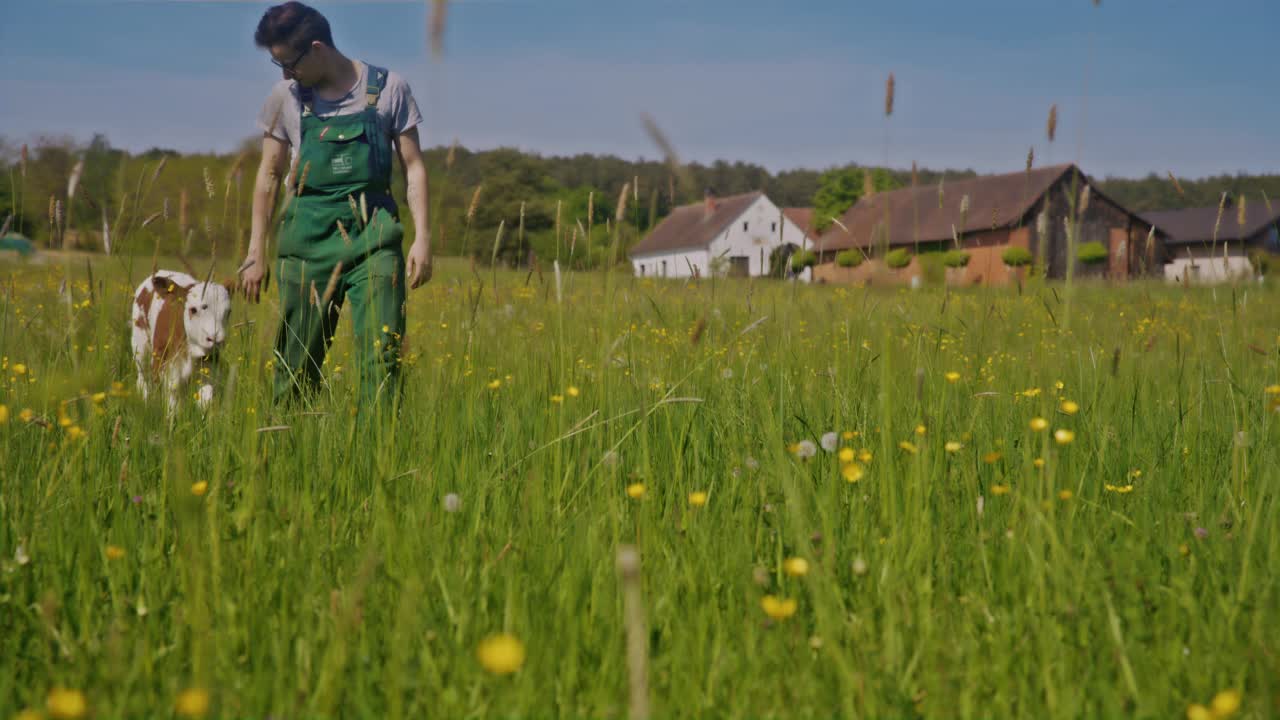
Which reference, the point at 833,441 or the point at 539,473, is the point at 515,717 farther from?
the point at 833,441

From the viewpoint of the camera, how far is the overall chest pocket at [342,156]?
3.94 meters

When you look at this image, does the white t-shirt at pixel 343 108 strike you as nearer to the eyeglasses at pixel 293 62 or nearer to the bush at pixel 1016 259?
the eyeglasses at pixel 293 62

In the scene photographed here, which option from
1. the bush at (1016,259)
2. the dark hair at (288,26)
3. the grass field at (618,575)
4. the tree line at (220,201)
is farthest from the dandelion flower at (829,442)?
the dark hair at (288,26)

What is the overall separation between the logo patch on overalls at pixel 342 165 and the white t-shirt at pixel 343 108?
0.21 m

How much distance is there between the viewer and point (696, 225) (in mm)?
62969

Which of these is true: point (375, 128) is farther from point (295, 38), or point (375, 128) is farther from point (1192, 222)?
point (1192, 222)

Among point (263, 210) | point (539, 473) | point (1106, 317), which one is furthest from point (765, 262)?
point (1106, 317)

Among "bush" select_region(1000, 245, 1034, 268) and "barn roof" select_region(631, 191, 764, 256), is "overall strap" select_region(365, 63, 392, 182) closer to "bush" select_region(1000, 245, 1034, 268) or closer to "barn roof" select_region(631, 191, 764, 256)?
"bush" select_region(1000, 245, 1034, 268)

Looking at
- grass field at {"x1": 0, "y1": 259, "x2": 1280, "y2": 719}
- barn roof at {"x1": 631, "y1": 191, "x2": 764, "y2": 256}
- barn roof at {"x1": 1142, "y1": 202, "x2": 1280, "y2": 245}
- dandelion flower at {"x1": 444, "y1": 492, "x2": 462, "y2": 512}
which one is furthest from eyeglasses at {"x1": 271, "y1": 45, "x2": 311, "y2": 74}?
barn roof at {"x1": 1142, "y1": 202, "x2": 1280, "y2": 245}

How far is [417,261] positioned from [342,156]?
606mm

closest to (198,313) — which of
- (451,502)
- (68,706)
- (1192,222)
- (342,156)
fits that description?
(342,156)

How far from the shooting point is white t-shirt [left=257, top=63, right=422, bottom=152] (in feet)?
13.1

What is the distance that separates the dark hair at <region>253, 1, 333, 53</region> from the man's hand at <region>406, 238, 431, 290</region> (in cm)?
102

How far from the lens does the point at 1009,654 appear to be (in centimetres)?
158
